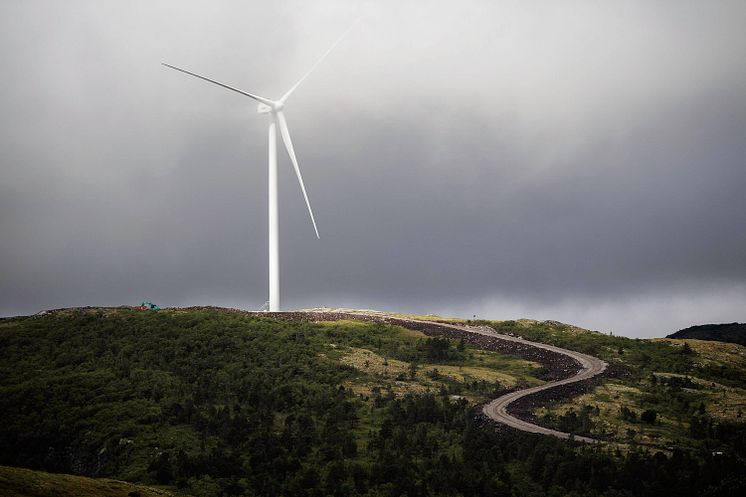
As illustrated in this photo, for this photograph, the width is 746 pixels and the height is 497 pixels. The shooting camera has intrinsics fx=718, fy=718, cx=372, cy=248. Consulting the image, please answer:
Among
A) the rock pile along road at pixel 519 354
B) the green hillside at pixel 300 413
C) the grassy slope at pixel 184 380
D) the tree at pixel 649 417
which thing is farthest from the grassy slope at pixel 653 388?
the grassy slope at pixel 184 380

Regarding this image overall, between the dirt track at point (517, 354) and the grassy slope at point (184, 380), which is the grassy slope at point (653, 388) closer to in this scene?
the dirt track at point (517, 354)

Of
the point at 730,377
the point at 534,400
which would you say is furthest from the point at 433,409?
the point at 730,377

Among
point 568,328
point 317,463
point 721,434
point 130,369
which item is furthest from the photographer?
point 568,328

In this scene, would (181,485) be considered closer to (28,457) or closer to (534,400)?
(28,457)

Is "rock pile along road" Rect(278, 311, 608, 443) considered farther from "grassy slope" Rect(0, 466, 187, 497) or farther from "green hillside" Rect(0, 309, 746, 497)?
"grassy slope" Rect(0, 466, 187, 497)

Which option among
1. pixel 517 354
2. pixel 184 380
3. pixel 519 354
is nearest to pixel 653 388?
pixel 519 354
